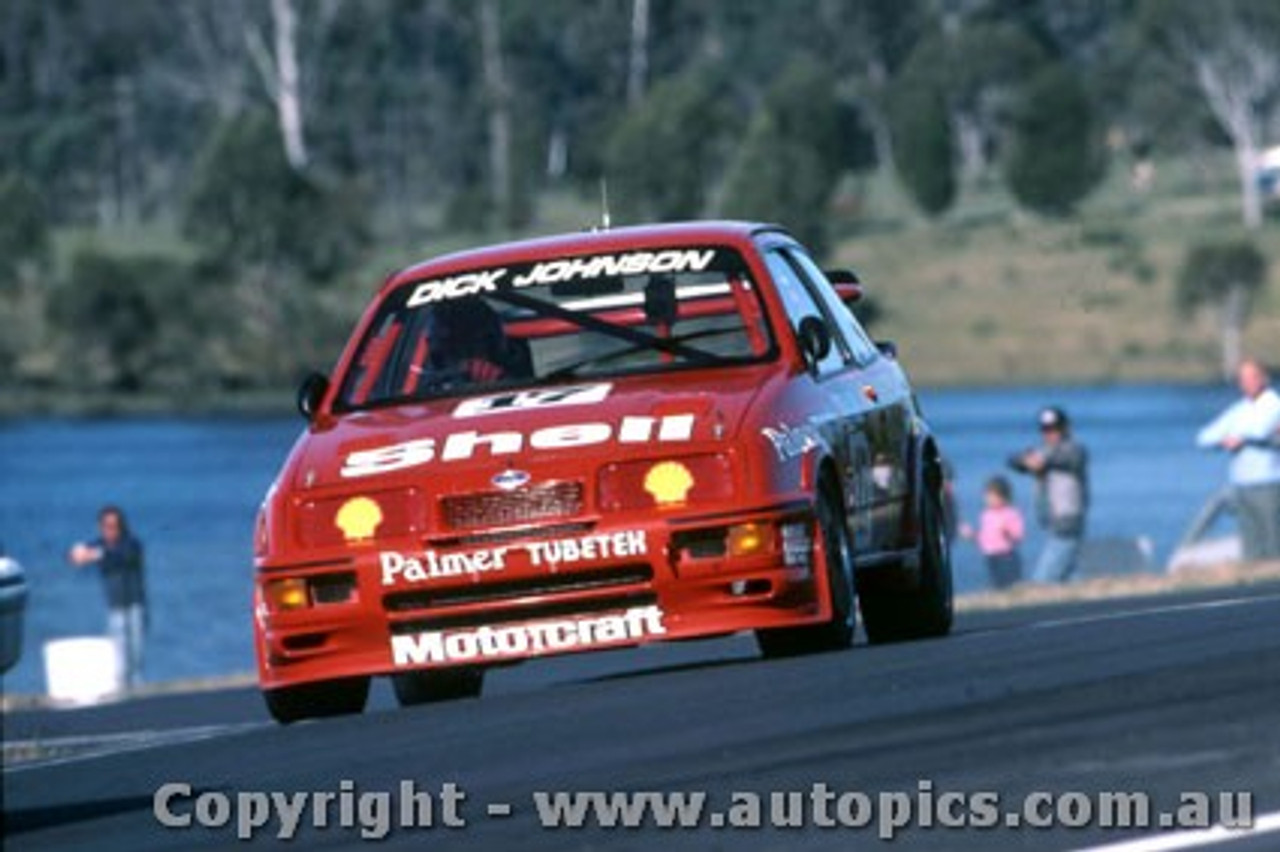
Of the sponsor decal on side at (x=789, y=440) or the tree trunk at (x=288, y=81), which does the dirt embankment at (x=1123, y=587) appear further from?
the tree trunk at (x=288, y=81)

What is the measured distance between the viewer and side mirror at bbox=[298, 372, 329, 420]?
1370 centimetres

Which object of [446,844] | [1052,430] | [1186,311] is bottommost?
[1186,311]

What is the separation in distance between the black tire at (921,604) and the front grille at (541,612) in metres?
1.95

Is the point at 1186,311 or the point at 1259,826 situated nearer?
the point at 1259,826

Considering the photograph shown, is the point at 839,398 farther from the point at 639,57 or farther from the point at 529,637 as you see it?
the point at 639,57

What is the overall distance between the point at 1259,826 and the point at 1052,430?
2145 cm

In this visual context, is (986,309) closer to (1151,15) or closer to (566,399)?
(1151,15)

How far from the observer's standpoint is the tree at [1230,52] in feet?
326

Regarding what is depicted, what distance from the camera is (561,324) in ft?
45.9

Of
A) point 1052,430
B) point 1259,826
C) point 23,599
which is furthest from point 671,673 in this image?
point 1052,430

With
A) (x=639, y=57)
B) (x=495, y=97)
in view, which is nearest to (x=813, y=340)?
(x=495, y=97)

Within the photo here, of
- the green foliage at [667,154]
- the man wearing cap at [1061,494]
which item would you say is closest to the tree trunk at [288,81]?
the green foliage at [667,154]

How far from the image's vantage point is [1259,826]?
28.7 feet

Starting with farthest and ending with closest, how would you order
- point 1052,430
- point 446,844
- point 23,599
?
point 1052,430 < point 23,599 < point 446,844
